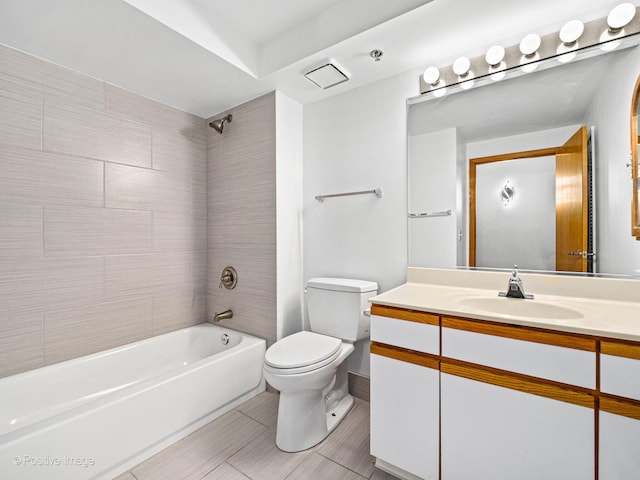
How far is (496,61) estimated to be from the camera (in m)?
1.53

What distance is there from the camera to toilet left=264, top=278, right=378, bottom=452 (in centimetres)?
153

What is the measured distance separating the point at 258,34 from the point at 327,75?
495 millimetres

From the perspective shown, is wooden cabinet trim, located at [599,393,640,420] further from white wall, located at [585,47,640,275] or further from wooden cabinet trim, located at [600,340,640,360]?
white wall, located at [585,47,640,275]

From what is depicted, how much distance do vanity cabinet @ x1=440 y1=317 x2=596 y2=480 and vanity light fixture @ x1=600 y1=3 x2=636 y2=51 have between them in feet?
4.36

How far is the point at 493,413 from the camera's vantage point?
108 centimetres

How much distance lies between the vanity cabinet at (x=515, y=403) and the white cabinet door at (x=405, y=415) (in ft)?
0.16

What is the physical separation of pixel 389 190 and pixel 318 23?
1.04m

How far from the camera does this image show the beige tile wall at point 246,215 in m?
2.17

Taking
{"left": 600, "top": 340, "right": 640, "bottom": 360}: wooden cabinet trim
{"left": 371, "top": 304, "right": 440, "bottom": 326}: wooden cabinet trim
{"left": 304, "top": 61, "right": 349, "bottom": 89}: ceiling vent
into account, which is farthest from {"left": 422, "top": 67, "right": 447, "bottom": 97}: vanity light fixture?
{"left": 600, "top": 340, "right": 640, "bottom": 360}: wooden cabinet trim

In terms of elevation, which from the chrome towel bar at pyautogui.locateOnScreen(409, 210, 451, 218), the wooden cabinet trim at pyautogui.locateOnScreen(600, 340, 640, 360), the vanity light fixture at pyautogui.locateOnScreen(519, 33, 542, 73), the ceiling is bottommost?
the wooden cabinet trim at pyautogui.locateOnScreen(600, 340, 640, 360)

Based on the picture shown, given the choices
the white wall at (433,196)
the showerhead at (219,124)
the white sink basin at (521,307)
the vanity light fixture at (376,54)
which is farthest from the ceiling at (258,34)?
the white sink basin at (521,307)

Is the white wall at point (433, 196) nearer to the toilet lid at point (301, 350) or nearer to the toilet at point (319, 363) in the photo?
the toilet at point (319, 363)

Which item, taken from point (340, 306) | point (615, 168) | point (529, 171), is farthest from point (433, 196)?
point (340, 306)

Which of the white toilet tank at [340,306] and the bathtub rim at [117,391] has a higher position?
the white toilet tank at [340,306]
